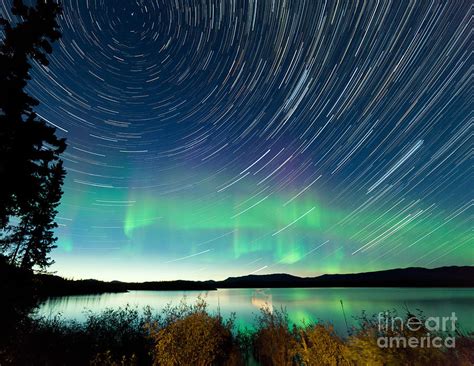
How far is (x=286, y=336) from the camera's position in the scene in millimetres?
15758

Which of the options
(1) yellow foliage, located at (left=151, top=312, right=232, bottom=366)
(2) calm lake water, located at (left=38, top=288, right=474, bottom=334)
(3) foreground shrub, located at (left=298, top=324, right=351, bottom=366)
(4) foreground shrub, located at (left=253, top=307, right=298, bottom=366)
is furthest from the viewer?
(2) calm lake water, located at (left=38, top=288, right=474, bottom=334)

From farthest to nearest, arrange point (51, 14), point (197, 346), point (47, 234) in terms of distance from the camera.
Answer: point (47, 234) → point (51, 14) → point (197, 346)

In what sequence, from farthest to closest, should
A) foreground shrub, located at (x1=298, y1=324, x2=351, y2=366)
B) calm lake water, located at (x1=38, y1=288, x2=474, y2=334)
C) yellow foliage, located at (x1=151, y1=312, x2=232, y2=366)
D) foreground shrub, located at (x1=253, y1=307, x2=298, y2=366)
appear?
calm lake water, located at (x1=38, y1=288, x2=474, y2=334), foreground shrub, located at (x1=253, y1=307, x2=298, y2=366), foreground shrub, located at (x1=298, y1=324, x2=351, y2=366), yellow foliage, located at (x1=151, y1=312, x2=232, y2=366)

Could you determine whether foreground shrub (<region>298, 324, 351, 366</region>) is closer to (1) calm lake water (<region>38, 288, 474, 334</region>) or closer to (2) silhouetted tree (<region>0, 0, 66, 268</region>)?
(1) calm lake water (<region>38, 288, 474, 334</region>)

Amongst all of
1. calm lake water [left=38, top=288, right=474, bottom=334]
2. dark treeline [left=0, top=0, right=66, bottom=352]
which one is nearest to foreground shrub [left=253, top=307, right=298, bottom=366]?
calm lake water [left=38, top=288, right=474, bottom=334]

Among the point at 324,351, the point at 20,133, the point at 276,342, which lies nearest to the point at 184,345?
the point at 324,351

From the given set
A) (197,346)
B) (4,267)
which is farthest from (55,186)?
(197,346)

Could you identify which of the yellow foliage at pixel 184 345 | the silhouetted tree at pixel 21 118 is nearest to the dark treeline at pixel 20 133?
the silhouetted tree at pixel 21 118

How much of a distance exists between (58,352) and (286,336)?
1243 centimetres

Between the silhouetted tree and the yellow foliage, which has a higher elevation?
the silhouetted tree

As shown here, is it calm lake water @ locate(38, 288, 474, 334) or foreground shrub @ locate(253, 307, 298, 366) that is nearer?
foreground shrub @ locate(253, 307, 298, 366)

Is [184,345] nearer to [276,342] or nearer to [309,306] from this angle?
[276,342]

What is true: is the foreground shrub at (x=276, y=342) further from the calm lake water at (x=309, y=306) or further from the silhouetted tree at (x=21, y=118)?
the silhouetted tree at (x=21, y=118)

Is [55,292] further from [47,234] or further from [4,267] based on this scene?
[4,267]
